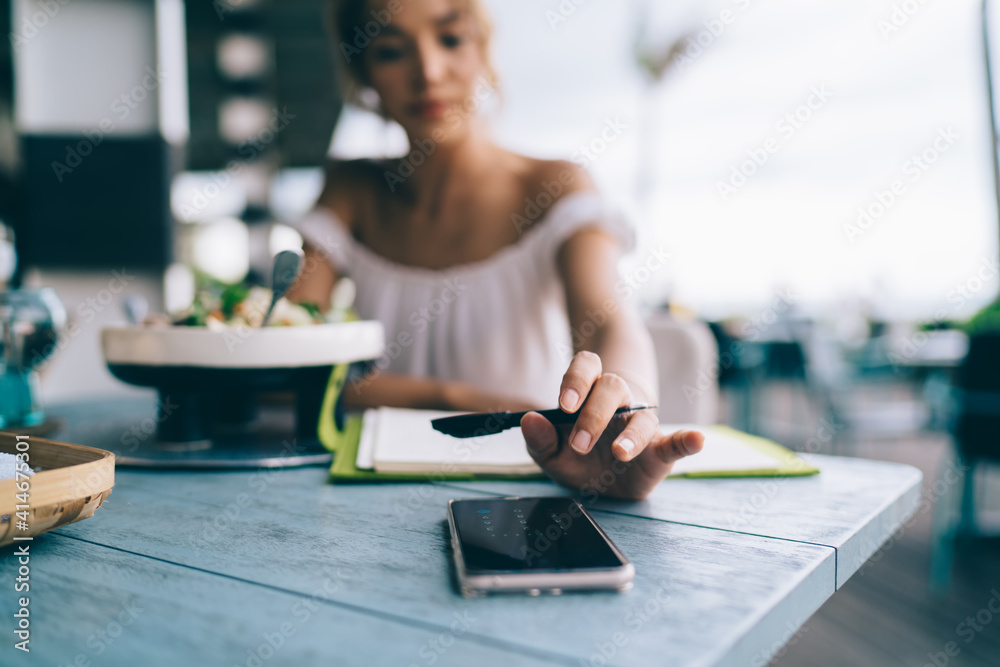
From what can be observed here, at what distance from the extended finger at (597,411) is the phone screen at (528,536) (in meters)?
0.05

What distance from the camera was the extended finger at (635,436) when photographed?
52 centimetres

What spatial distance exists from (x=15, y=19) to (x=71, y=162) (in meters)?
0.68

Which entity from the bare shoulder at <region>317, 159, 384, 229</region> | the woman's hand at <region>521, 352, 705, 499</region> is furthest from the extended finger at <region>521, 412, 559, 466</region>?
the bare shoulder at <region>317, 159, 384, 229</region>

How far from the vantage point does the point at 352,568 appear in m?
0.44

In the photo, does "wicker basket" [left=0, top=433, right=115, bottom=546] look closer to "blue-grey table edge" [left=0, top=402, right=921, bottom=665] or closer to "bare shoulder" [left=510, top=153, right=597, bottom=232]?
"blue-grey table edge" [left=0, top=402, right=921, bottom=665]

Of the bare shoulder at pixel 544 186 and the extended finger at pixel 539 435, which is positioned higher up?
the bare shoulder at pixel 544 186

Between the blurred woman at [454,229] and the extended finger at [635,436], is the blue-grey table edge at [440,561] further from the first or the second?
the blurred woman at [454,229]

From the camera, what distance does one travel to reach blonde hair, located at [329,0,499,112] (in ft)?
4.60

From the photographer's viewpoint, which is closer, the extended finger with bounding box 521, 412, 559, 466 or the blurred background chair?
the extended finger with bounding box 521, 412, 559, 466

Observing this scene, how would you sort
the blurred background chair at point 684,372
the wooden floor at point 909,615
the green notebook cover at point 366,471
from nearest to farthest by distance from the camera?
the green notebook cover at point 366,471, the blurred background chair at point 684,372, the wooden floor at point 909,615

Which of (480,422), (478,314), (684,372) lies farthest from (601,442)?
(478,314)

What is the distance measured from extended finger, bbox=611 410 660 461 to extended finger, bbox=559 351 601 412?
0.05m

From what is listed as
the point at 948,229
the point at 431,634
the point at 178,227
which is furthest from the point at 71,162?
the point at 948,229

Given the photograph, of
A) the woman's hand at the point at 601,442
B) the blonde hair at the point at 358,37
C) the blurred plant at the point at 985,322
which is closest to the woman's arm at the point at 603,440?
the woman's hand at the point at 601,442
